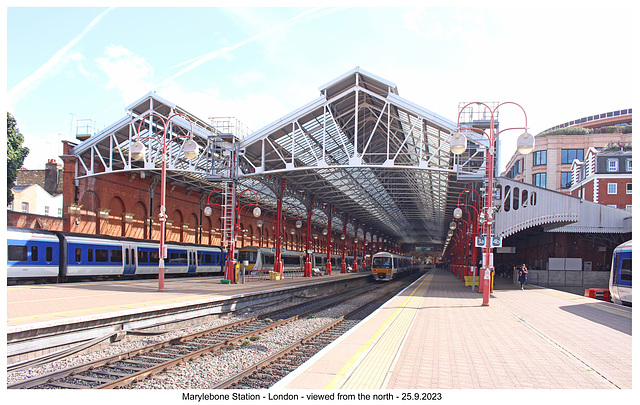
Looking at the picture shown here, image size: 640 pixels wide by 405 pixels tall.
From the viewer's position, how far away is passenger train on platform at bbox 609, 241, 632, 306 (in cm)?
1845

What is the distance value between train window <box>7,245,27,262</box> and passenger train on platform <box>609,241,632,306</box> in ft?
86.2

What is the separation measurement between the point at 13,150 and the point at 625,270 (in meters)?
35.8

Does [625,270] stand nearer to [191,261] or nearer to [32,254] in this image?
[32,254]

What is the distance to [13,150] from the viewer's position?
30.4 m

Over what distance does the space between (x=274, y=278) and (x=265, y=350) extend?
21.2 m

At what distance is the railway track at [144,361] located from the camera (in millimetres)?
8078

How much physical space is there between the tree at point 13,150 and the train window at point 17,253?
11.5 meters

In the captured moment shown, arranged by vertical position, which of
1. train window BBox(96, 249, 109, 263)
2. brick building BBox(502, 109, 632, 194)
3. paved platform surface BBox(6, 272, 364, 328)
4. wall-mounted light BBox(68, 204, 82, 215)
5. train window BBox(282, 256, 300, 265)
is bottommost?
train window BBox(282, 256, 300, 265)

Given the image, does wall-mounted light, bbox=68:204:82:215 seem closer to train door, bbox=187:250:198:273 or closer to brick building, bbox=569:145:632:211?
train door, bbox=187:250:198:273

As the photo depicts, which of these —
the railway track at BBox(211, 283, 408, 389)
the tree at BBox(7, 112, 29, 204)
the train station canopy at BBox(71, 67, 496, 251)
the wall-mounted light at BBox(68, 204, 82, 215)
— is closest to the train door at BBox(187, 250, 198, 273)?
the train station canopy at BBox(71, 67, 496, 251)
